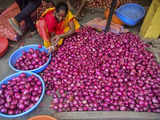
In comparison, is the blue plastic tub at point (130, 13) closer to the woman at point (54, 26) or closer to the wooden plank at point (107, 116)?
the woman at point (54, 26)

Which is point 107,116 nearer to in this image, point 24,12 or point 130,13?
point 24,12

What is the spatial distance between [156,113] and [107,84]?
63 cm

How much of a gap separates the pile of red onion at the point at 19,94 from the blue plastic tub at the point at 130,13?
2075 mm

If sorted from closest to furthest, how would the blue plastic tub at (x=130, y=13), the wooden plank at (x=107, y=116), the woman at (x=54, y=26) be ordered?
the wooden plank at (x=107, y=116), the woman at (x=54, y=26), the blue plastic tub at (x=130, y=13)

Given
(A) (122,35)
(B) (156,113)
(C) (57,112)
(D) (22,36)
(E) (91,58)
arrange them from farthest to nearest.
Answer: (D) (22,36) < (A) (122,35) < (E) (91,58) < (C) (57,112) < (B) (156,113)

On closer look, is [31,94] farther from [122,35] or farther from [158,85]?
[122,35]

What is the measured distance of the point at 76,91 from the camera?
1.78m

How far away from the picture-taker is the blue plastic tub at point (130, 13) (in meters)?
2.81

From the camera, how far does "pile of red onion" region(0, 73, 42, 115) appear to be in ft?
5.38

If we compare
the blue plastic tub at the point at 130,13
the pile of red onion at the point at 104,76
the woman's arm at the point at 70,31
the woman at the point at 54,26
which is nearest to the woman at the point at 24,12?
the woman at the point at 54,26

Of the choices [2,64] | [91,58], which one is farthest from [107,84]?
[2,64]

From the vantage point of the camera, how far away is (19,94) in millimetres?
1714

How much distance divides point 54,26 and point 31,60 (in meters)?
0.76

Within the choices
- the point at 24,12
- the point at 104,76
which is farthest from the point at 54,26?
the point at 104,76
